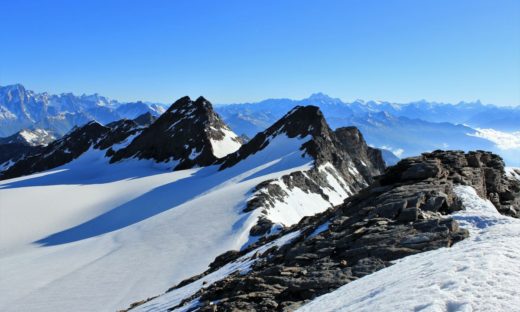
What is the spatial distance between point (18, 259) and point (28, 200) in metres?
28.2

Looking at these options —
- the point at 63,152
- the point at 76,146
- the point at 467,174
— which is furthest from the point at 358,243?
the point at 63,152

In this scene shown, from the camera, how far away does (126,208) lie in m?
63.8

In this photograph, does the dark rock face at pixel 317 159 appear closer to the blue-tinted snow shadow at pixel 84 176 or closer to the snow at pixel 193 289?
the snow at pixel 193 289

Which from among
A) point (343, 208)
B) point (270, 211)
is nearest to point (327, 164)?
point (270, 211)

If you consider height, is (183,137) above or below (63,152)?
below

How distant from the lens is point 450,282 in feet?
38.0

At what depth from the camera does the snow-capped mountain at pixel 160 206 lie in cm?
3662

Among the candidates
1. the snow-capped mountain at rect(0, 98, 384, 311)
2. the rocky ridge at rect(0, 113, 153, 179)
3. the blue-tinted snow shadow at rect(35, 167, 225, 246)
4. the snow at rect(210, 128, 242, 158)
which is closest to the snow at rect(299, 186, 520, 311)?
the snow-capped mountain at rect(0, 98, 384, 311)

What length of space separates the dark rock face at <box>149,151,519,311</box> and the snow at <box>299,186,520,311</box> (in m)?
1.10

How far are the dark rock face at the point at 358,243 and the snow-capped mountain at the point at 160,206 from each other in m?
12.9

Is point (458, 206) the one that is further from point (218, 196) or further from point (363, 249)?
point (218, 196)

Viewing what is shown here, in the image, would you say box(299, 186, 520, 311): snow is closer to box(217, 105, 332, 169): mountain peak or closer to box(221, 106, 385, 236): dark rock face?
box(221, 106, 385, 236): dark rock face

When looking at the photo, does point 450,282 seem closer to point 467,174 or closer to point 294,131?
point 467,174

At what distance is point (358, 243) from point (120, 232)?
3836cm
